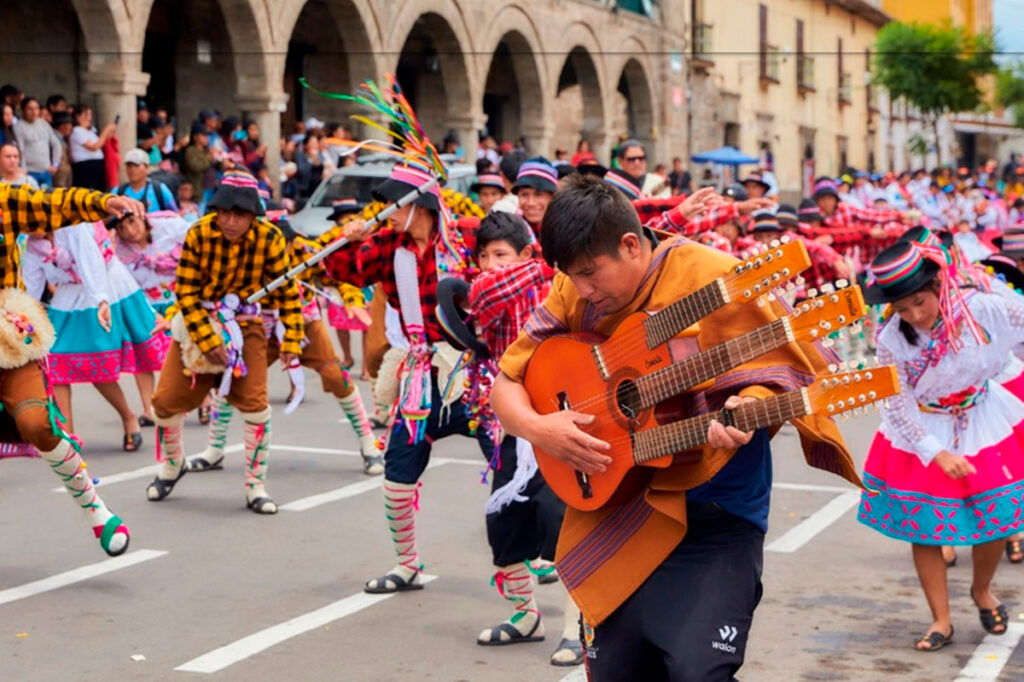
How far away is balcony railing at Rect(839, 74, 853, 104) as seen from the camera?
192 ft

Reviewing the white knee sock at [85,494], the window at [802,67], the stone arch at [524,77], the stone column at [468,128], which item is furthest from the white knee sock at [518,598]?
the window at [802,67]

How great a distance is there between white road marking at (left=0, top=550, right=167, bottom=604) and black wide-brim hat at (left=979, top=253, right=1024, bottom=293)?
14.4 feet

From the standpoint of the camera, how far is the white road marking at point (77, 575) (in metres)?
6.93

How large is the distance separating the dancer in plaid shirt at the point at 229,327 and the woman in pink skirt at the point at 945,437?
3604 millimetres

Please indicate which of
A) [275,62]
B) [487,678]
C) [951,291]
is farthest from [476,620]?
[275,62]

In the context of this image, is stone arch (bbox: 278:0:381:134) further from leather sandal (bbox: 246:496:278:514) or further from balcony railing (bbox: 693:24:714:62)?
leather sandal (bbox: 246:496:278:514)

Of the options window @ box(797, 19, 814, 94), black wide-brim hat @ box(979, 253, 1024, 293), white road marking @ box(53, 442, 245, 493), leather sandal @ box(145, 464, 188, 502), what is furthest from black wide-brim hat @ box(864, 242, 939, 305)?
window @ box(797, 19, 814, 94)

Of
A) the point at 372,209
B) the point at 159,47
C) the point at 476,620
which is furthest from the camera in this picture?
the point at 159,47

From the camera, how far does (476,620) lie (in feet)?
21.9

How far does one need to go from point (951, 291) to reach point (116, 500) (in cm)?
501

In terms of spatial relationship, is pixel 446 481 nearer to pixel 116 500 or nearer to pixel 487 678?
pixel 116 500

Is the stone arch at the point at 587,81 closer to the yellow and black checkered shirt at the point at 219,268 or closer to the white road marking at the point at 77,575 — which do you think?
the yellow and black checkered shirt at the point at 219,268

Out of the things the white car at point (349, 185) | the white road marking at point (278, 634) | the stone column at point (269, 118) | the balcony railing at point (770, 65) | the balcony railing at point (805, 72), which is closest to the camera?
the white road marking at point (278, 634)

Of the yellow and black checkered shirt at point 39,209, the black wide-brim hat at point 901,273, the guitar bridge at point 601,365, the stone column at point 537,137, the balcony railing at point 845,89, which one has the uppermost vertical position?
the balcony railing at point 845,89
